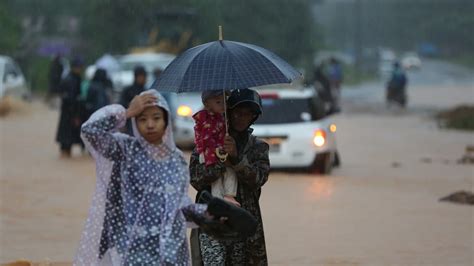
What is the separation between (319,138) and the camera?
17.6m

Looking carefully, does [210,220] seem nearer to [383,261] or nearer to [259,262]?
[259,262]

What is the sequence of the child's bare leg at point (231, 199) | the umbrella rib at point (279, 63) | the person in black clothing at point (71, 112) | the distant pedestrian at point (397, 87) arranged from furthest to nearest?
the distant pedestrian at point (397, 87) < the person in black clothing at point (71, 112) < the umbrella rib at point (279, 63) < the child's bare leg at point (231, 199)

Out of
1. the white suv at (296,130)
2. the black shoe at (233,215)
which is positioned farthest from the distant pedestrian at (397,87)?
the black shoe at (233,215)

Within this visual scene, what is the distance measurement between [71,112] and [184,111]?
85.4 inches

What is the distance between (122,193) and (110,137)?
298mm

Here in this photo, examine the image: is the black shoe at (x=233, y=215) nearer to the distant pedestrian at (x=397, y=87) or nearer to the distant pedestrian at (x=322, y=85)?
the distant pedestrian at (x=322, y=85)

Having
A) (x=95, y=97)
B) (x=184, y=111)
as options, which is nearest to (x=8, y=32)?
(x=184, y=111)

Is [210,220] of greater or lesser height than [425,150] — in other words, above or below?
above

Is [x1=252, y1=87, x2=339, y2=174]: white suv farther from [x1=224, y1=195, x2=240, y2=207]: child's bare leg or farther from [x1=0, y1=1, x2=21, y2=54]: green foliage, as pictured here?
[x1=0, y1=1, x2=21, y2=54]: green foliage

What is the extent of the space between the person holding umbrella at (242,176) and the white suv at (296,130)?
10.2m

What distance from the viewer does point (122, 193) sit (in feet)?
20.4

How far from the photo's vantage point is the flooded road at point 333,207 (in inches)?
422

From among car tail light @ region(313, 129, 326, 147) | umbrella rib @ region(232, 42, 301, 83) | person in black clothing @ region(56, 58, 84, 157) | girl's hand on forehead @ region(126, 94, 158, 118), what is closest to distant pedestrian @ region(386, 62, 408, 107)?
person in black clothing @ region(56, 58, 84, 157)

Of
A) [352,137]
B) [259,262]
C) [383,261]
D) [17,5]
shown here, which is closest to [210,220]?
[259,262]
